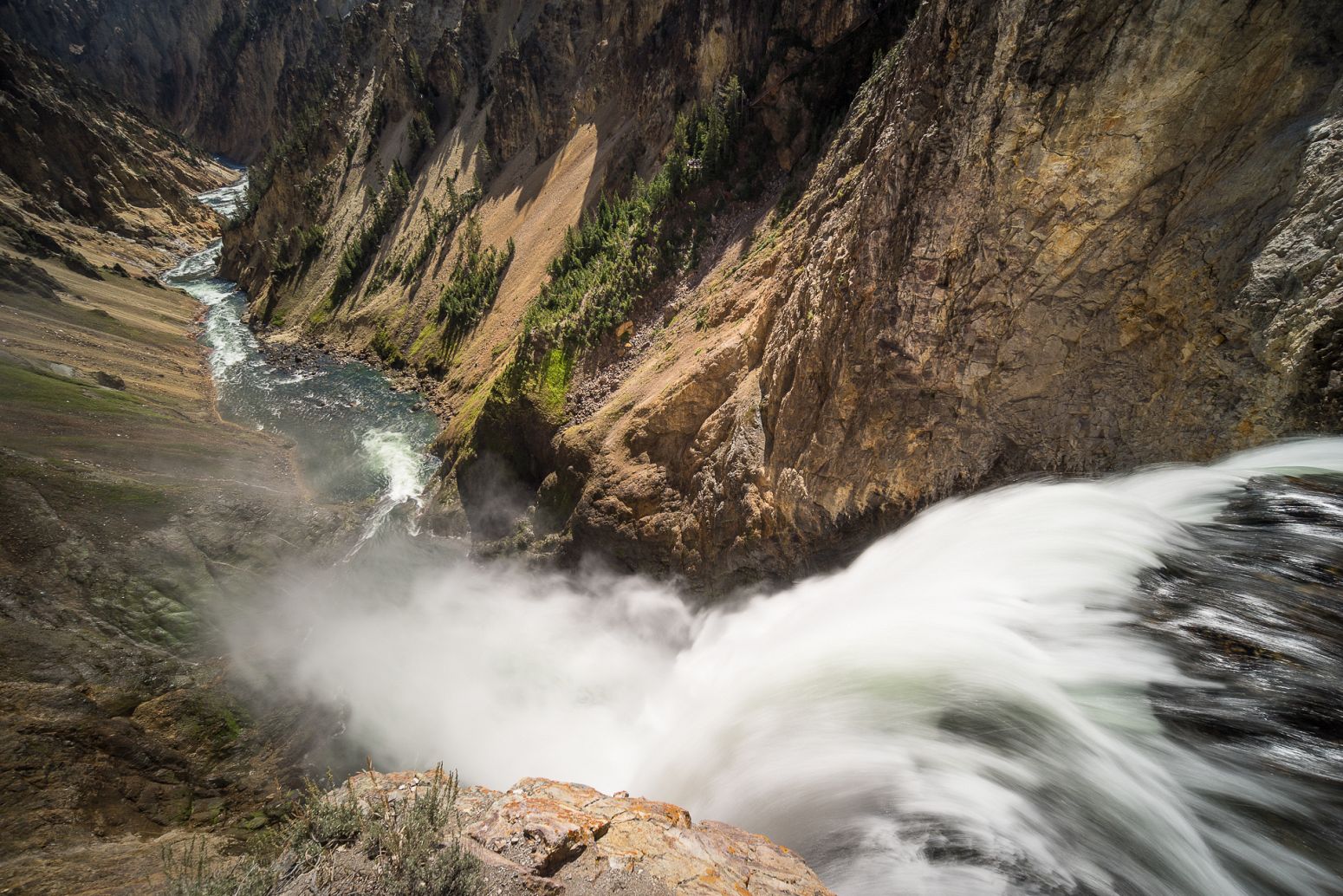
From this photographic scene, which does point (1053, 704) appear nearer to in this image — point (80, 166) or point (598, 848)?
point (598, 848)

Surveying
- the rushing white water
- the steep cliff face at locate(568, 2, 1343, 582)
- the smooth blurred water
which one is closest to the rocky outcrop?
the smooth blurred water

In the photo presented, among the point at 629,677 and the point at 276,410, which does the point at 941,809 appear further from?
the point at 276,410

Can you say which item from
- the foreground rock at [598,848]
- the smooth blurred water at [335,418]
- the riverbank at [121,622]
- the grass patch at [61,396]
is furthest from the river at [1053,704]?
the grass patch at [61,396]

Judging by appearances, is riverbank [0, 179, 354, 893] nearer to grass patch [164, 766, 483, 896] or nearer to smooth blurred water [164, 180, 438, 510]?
smooth blurred water [164, 180, 438, 510]

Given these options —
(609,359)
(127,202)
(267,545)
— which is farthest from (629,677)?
(127,202)

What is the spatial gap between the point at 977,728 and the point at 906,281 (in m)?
6.29

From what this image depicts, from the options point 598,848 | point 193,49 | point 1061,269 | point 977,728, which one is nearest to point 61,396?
point 598,848

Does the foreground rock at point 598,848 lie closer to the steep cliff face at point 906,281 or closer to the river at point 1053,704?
the river at point 1053,704

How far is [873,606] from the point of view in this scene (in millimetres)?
7254

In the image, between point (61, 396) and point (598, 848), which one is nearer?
point (598, 848)

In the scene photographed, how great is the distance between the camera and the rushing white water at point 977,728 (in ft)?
12.3

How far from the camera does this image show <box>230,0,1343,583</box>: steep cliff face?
574cm

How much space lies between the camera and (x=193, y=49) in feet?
369

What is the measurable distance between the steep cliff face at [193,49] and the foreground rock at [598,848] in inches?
4381
